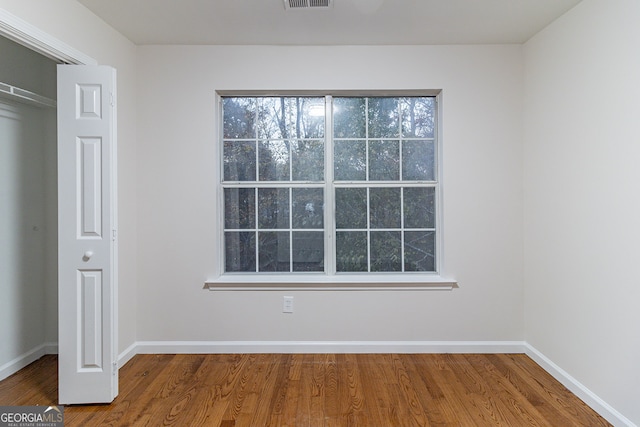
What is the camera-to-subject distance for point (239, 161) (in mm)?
3193

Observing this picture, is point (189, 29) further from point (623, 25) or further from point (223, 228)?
point (623, 25)

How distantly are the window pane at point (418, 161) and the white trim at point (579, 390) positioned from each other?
5.45 ft

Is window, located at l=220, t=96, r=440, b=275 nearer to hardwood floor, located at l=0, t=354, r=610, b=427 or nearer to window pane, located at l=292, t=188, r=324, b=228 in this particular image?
window pane, located at l=292, t=188, r=324, b=228

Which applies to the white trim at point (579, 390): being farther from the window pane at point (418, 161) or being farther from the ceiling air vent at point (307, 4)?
the ceiling air vent at point (307, 4)

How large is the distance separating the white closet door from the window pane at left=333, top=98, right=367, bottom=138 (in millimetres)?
1725

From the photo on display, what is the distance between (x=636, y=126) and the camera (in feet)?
→ 6.53

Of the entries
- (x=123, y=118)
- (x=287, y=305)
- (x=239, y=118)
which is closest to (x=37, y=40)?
(x=123, y=118)

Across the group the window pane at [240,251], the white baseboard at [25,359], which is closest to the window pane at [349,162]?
the window pane at [240,251]

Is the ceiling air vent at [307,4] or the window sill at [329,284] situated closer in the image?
the ceiling air vent at [307,4]

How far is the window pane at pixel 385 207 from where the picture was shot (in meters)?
3.18

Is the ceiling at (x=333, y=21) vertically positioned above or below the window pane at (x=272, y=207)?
above

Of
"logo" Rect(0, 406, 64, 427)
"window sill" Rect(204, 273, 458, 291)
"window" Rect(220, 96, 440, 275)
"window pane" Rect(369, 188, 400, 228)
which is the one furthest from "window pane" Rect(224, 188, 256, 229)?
"logo" Rect(0, 406, 64, 427)

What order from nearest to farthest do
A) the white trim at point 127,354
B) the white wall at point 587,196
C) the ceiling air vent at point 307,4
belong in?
the white wall at point 587,196
the ceiling air vent at point 307,4
the white trim at point 127,354

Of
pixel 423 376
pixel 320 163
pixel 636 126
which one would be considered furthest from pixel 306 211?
pixel 636 126
